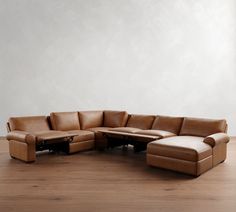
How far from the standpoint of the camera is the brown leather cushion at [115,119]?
18.7 ft

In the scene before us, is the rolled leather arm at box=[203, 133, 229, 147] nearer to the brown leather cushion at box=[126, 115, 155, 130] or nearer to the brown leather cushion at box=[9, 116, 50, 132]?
the brown leather cushion at box=[126, 115, 155, 130]

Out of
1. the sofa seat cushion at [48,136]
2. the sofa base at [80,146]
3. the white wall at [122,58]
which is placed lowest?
the sofa base at [80,146]

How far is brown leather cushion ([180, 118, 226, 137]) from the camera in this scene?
4.48 metres

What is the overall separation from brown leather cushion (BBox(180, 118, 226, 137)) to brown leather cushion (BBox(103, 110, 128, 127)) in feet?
4.43

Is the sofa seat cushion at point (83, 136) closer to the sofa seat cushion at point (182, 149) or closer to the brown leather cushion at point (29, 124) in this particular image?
the brown leather cushion at point (29, 124)

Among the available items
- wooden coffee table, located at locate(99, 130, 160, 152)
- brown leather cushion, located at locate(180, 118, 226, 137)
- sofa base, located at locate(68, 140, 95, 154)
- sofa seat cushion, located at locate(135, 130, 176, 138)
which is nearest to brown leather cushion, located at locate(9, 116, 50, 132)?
sofa base, located at locate(68, 140, 95, 154)

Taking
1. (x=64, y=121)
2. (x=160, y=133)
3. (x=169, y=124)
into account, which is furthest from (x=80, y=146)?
(x=169, y=124)

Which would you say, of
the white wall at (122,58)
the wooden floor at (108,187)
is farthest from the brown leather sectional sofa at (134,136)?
the white wall at (122,58)

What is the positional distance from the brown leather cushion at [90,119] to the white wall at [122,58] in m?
0.88

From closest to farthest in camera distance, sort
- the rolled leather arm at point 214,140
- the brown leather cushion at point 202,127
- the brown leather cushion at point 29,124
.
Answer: the rolled leather arm at point 214,140
the brown leather cushion at point 202,127
the brown leather cushion at point 29,124

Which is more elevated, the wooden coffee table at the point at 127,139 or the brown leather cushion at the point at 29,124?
the brown leather cushion at the point at 29,124

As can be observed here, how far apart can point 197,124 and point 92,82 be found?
295 cm

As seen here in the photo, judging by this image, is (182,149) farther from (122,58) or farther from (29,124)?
(122,58)

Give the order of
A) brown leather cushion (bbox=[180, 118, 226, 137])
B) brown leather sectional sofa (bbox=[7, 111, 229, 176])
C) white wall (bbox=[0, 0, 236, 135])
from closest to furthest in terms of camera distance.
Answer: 1. brown leather sectional sofa (bbox=[7, 111, 229, 176])
2. brown leather cushion (bbox=[180, 118, 226, 137])
3. white wall (bbox=[0, 0, 236, 135])
